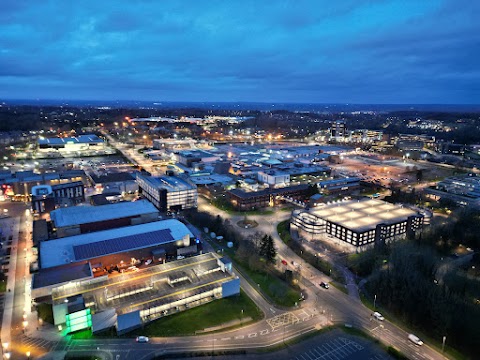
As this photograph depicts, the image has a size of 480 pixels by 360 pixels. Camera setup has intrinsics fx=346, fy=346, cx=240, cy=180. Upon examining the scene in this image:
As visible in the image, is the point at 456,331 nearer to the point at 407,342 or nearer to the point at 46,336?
the point at 407,342

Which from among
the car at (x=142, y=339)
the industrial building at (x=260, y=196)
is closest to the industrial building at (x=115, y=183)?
the industrial building at (x=260, y=196)

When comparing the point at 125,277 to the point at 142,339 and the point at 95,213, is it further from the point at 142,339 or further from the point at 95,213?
the point at 95,213

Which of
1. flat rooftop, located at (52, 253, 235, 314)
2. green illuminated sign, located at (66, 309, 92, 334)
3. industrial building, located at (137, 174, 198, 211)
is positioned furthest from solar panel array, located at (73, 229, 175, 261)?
industrial building, located at (137, 174, 198, 211)

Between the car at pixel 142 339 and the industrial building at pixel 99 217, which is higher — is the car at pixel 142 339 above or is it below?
below

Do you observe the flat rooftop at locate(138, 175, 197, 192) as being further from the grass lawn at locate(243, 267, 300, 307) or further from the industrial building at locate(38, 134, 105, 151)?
the industrial building at locate(38, 134, 105, 151)

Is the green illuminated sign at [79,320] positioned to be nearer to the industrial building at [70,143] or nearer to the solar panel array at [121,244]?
the solar panel array at [121,244]

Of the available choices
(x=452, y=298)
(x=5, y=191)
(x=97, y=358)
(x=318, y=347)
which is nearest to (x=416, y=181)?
(x=452, y=298)
